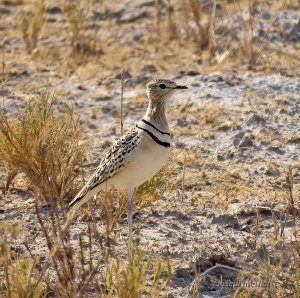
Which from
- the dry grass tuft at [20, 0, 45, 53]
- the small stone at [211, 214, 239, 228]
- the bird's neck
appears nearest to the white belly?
the bird's neck

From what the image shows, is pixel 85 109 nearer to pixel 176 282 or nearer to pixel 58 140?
pixel 58 140

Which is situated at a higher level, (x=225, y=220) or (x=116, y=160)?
(x=116, y=160)

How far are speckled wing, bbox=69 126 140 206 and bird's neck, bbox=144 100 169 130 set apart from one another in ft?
0.38

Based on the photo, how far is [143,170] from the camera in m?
4.96

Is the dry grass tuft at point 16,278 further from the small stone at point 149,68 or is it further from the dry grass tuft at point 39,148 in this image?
the small stone at point 149,68

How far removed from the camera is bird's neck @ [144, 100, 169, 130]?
5.07 meters

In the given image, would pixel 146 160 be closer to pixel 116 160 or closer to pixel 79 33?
pixel 116 160

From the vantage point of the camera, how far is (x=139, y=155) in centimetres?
492

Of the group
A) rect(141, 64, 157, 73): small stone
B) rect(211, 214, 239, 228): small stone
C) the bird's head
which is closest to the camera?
the bird's head

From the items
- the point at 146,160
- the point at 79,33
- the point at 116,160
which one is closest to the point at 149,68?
the point at 79,33

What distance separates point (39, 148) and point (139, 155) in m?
0.63

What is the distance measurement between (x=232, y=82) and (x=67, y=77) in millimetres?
1573

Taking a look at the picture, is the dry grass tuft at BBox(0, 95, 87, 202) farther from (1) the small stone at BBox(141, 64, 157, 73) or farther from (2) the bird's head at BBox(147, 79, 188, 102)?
(1) the small stone at BBox(141, 64, 157, 73)

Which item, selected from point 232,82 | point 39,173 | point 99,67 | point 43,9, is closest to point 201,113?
point 232,82
